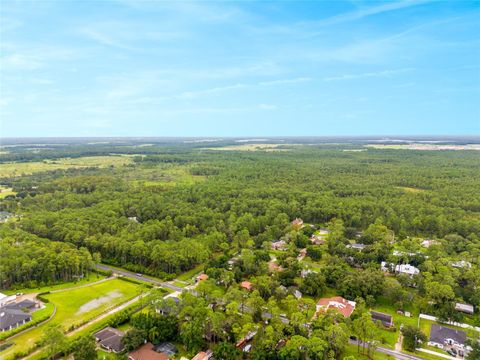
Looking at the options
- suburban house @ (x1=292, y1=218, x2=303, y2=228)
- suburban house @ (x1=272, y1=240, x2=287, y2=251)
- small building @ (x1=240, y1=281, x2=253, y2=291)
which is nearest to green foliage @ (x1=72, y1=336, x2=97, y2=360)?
small building @ (x1=240, y1=281, x2=253, y2=291)

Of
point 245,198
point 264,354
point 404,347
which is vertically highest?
point 245,198

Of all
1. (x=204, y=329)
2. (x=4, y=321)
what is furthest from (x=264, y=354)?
(x=4, y=321)

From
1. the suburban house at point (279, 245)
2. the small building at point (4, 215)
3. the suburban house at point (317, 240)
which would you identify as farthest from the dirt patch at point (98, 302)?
the small building at point (4, 215)

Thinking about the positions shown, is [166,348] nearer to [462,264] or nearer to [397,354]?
[397,354]

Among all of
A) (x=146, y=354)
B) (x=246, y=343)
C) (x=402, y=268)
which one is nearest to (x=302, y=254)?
(x=402, y=268)

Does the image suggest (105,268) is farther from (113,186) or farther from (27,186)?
(27,186)
